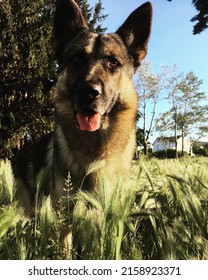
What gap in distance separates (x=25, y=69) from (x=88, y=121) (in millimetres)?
17677

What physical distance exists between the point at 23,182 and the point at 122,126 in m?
1.65

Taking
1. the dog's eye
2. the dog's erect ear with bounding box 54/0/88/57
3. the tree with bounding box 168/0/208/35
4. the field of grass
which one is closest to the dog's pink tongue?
the dog's eye

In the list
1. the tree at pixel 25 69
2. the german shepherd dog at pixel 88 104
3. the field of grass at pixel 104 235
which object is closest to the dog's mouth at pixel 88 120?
the german shepherd dog at pixel 88 104

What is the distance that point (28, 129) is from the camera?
20109mm

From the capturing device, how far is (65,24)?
4.20 m

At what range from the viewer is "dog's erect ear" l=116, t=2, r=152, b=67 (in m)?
4.12

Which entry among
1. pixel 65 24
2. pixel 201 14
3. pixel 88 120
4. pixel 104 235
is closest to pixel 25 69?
pixel 201 14

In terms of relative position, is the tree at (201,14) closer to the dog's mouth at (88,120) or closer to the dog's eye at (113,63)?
the dog's eye at (113,63)

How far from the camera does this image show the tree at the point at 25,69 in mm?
Answer: 19500

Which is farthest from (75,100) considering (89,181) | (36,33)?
(36,33)

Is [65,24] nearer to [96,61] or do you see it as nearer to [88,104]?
[96,61]

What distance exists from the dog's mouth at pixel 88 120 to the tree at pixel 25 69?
52.3 feet

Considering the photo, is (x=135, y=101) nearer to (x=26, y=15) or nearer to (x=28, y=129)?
(x=28, y=129)
